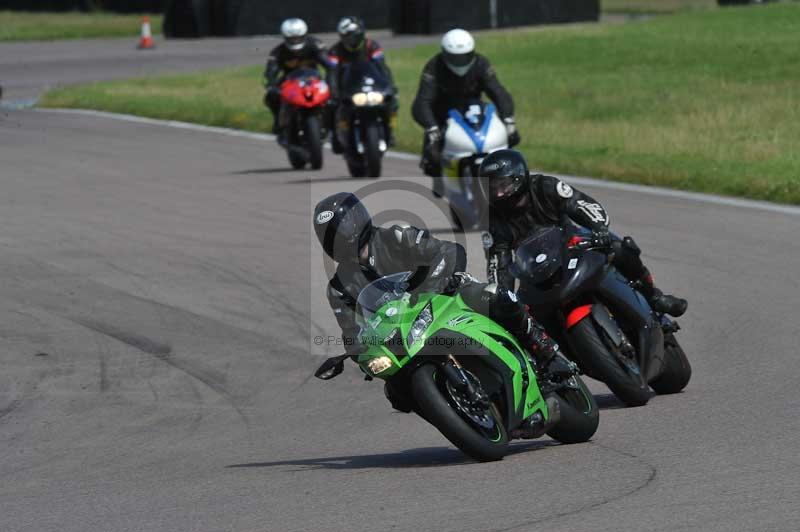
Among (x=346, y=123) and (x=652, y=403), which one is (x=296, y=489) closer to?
(x=652, y=403)

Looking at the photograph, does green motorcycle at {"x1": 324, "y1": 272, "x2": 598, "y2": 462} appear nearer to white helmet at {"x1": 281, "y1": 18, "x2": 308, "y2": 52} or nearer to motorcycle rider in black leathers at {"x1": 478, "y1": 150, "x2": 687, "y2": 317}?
motorcycle rider in black leathers at {"x1": 478, "y1": 150, "x2": 687, "y2": 317}

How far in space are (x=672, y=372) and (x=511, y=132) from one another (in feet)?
20.5

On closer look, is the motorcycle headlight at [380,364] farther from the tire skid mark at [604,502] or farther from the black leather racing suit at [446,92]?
the black leather racing suit at [446,92]

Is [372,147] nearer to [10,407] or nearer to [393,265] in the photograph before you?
[10,407]

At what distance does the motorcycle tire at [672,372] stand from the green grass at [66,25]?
4166 centimetres

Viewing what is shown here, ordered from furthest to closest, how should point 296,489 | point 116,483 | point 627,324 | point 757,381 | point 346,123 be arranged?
1. point 346,123
2. point 757,381
3. point 627,324
4. point 116,483
5. point 296,489

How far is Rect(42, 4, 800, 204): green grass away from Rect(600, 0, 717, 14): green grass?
46.2 ft

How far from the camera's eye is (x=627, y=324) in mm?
7938

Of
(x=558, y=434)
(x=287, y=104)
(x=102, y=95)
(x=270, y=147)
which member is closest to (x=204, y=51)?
(x=102, y=95)

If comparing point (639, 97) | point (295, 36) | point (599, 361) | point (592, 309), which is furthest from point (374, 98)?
point (639, 97)

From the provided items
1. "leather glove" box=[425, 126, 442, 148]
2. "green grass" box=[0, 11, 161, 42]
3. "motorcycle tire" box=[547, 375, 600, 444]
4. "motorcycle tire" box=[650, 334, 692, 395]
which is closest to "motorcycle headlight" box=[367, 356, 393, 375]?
"motorcycle tire" box=[547, 375, 600, 444]

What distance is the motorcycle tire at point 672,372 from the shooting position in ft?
27.4

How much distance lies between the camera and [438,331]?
6.53 metres

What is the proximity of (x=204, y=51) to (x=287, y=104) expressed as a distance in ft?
77.9
